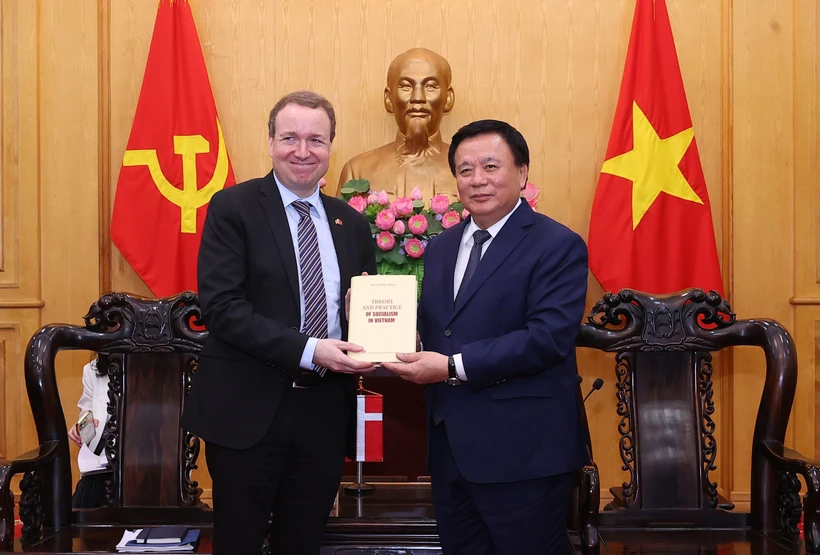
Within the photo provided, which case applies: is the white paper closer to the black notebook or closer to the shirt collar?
the black notebook

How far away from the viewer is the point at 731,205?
3971 millimetres

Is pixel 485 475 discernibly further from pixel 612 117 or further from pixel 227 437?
pixel 612 117

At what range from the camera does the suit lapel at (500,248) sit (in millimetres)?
1938

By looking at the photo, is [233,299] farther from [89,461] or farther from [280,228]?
[89,461]

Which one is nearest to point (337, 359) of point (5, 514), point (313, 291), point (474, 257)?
point (313, 291)

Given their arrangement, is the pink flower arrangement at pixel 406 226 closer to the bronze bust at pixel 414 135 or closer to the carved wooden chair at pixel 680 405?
the bronze bust at pixel 414 135

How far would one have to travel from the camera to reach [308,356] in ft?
6.21

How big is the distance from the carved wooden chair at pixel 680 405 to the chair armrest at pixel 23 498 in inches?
62.1

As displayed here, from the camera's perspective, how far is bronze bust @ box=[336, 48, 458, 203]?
3.74 meters

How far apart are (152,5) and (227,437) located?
9.63 ft

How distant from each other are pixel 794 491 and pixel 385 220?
1.70 m

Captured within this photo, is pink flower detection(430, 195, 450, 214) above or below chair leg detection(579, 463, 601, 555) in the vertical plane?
above

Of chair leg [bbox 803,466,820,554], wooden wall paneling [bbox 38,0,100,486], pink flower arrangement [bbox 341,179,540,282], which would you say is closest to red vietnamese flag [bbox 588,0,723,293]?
pink flower arrangement [bbox 341,179,540,282]

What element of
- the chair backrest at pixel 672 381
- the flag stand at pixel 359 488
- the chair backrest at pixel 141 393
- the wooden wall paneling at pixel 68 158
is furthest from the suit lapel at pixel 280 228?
the wooden wall paneling at pixel 68 158
